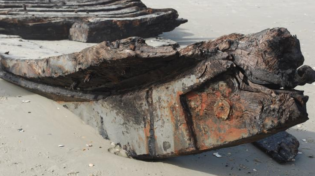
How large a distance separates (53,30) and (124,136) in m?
3.79

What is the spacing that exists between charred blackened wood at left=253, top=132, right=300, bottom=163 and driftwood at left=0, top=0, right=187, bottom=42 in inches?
136

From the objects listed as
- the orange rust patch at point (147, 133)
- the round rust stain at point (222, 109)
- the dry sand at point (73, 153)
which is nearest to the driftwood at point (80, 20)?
the dry sand at point (73, 153)

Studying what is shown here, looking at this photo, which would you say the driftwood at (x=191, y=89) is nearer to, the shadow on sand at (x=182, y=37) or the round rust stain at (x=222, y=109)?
the round rust stain at (x=222, y=109)

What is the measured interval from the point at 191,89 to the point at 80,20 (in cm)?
413

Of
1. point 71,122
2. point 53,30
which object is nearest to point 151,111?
point 71,122

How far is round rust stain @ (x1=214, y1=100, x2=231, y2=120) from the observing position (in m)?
2.29

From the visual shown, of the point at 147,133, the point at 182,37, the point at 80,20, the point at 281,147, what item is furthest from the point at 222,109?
the point at 182,37

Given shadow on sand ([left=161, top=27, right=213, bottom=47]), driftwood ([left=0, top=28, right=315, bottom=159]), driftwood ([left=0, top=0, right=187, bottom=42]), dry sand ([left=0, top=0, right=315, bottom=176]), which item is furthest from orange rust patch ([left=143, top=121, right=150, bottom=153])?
shadow on sand ([left=161, top=27, right=213, bottom=47])

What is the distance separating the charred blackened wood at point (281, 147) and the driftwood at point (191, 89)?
909 mm

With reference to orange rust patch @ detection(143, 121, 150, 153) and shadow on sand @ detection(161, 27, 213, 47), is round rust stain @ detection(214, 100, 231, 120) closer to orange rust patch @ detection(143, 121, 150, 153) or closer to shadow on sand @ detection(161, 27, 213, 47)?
orange rust patch @ detection(143, 121, 150, 153)

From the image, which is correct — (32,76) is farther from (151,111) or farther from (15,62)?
(151,111)

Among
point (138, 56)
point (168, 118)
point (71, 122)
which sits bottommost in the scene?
point (71, 122)

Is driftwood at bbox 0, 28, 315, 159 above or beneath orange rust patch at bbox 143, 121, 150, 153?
above

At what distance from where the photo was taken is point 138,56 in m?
2.33
